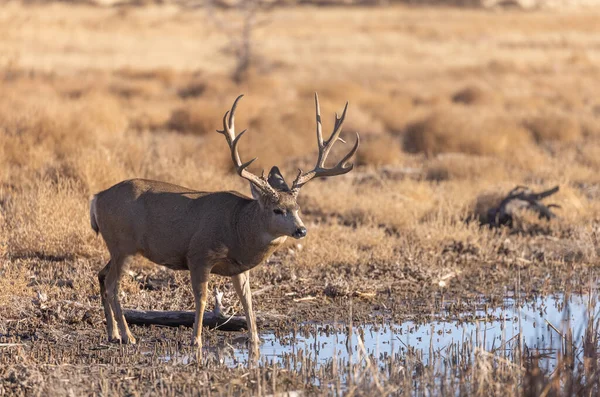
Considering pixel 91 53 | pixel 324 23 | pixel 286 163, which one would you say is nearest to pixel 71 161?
pixel 286 163

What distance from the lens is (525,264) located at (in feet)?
37.8

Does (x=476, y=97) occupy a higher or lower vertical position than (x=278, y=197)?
higher

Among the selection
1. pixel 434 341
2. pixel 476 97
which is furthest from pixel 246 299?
pixel 476 97

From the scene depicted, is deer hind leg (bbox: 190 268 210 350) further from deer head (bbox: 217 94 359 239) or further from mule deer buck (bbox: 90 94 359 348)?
deer head (bbox: 217 94 359 239)

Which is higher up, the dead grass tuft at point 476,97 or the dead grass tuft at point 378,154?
the dead grass tuft at point 476,97

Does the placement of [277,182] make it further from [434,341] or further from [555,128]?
[555,128]

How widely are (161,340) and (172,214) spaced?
3.57 ft

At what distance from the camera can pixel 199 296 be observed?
7.98 meters

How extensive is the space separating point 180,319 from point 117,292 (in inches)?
25.0

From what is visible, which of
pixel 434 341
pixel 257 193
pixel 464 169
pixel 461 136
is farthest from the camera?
pixel 461 136

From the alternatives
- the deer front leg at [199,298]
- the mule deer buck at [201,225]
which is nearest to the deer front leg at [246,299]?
the mule deer buck at [201,225]

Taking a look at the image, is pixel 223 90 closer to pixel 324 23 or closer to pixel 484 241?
pixel 484 241

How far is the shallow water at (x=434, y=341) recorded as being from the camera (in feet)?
23.8

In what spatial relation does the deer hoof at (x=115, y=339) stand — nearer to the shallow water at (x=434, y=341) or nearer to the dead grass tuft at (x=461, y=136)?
the shallow water at (x=434, y=341)
